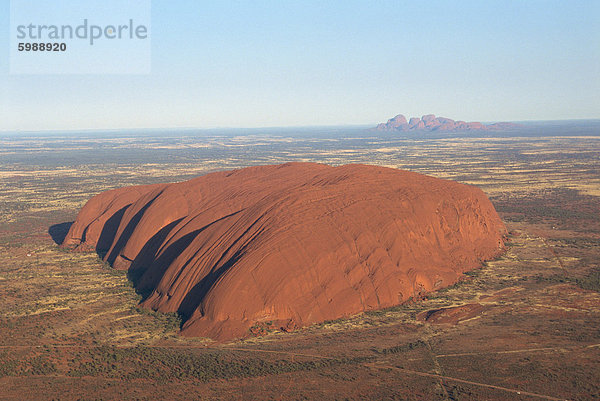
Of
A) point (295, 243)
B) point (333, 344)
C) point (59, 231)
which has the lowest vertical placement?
point (333, 344)

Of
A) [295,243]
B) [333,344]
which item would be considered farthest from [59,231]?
[333,344]

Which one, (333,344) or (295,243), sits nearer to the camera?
(333,344)

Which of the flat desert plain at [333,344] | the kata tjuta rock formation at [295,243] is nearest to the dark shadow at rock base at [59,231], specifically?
the kata tjuta rock formation at [295,243]

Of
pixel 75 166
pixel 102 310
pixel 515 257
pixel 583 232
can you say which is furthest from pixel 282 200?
pixel 75 166

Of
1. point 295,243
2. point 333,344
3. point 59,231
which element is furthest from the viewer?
point 59,231

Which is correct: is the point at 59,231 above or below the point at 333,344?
above

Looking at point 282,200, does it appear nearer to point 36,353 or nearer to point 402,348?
point 402,348

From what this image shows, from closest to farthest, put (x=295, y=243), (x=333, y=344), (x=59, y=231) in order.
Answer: (x=333, y=344), (x=295, y=243), (x=59, y=231)

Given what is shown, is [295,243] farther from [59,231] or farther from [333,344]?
Answer: [59,231]

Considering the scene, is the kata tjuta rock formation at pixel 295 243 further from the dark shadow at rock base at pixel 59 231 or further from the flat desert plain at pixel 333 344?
the dark shadow at rock base at pixel 59 231

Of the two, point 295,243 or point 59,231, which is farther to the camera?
point 59,231
